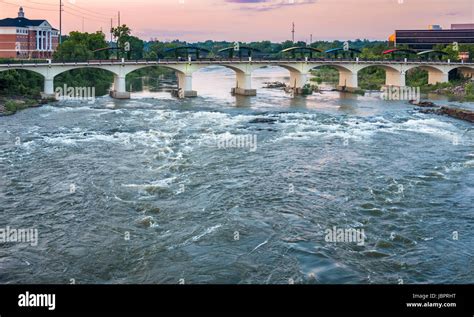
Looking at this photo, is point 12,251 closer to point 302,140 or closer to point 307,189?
point 307,189

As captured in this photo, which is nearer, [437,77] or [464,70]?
[437,77]

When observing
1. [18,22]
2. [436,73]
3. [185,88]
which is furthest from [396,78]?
[18,22]

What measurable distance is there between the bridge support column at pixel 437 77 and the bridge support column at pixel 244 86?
38603 mm

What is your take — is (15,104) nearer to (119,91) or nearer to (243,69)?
(119,91)

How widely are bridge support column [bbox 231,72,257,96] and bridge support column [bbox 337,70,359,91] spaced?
19.2 meters

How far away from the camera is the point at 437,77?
102688 millimetres

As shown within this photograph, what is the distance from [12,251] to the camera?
19.8m

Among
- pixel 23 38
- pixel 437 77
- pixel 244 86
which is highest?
pixel 23 38

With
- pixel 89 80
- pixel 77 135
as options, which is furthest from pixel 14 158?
pixel 89 80

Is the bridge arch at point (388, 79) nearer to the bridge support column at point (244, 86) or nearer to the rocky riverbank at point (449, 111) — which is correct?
the bridge support column at point (244, 86)

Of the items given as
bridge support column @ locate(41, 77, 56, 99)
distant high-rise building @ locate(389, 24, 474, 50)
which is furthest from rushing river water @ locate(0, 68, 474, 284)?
distant high-rise building @ locate(389, 24, 474, 50)

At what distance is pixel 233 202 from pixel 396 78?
82.4 m

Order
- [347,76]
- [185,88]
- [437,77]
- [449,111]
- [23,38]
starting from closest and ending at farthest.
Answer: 1. [449,111]
2. [185,88]
3. [347,76]
4. [437,77]
5. [23,38]

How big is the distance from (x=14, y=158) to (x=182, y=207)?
52.5 feet
